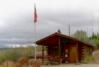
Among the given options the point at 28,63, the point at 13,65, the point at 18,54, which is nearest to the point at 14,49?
the point at 18,54

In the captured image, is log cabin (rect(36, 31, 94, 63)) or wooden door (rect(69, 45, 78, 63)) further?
wooden door (rect(69, 45, 78, 63))

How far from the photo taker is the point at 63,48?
117 feet

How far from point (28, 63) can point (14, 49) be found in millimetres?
19149

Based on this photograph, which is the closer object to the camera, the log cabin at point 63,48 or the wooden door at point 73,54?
the log cabin at point 63,48

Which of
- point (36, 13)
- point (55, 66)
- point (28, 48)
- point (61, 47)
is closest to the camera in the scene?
point (36, 13)

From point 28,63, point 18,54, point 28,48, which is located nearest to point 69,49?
point 18,54

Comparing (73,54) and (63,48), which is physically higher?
(63,48)

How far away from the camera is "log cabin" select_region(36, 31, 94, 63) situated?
32.9 meters

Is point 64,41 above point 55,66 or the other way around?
above

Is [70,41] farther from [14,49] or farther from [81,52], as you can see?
[14,49]

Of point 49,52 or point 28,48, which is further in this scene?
point 28,48

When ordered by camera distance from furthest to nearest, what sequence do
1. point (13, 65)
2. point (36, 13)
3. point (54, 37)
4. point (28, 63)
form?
point (54, 37) → point (36, 13) → point (28, 63) → point (13, 65)

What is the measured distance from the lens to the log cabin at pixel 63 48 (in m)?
32.9

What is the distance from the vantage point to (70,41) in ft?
112
